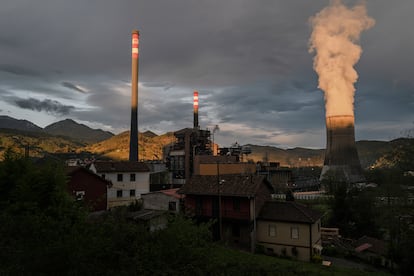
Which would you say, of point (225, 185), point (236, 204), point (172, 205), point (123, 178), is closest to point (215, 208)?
point (236, 204)

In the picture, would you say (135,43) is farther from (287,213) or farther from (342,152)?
(287,213)

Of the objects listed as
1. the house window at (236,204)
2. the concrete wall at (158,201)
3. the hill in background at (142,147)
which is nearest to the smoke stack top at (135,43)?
the concrete wall at (158,201)

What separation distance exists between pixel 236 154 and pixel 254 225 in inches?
1756

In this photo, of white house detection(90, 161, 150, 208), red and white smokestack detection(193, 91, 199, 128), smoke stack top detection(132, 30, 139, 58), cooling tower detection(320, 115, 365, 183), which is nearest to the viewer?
white house detection(90, 161, 150, 208)

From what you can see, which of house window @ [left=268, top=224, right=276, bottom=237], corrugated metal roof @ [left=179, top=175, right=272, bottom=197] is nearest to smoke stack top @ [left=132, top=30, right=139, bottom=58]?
corrugated metal roof @ [left=179, top=175, right=272, bottom=197]

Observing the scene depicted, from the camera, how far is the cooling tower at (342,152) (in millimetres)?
65375

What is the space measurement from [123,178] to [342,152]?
4607 cm

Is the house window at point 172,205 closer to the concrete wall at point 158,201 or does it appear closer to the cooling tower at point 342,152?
the concrete wall at point 158,201

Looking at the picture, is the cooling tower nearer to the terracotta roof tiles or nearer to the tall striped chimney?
the terracotta roof tiles

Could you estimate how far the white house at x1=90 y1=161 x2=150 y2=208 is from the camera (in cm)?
4228

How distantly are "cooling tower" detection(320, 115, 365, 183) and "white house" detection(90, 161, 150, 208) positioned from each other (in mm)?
40491

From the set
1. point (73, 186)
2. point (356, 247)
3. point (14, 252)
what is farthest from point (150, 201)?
point (14, 252)

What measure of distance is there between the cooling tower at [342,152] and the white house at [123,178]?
4049 centimetres

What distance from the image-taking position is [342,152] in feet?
218
